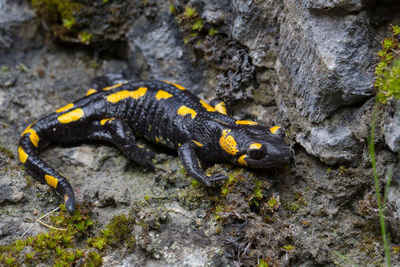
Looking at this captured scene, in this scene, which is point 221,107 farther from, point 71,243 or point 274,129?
point 71,243

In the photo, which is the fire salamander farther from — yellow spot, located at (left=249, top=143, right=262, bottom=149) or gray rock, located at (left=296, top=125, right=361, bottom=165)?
gray rock, located at (left=296, top=125, right=361, bottom=165)

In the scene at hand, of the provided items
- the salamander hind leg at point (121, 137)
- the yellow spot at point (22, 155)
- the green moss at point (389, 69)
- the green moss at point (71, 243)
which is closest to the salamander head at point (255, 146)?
the salamander hind leg at point (121, 137)

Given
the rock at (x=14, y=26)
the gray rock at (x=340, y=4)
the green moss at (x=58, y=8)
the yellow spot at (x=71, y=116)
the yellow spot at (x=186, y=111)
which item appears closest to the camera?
the gray rock at (x=340, y=4)

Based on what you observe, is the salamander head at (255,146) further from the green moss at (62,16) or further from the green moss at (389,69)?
the green moss at (62,16)

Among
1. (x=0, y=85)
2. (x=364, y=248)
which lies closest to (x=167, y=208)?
(x=364, y=248)

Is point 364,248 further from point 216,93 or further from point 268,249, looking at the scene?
point 216,93

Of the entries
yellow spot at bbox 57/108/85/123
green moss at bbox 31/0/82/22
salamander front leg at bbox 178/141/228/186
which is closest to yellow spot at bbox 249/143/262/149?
salamander front leg at bbox 178/141/228/186
